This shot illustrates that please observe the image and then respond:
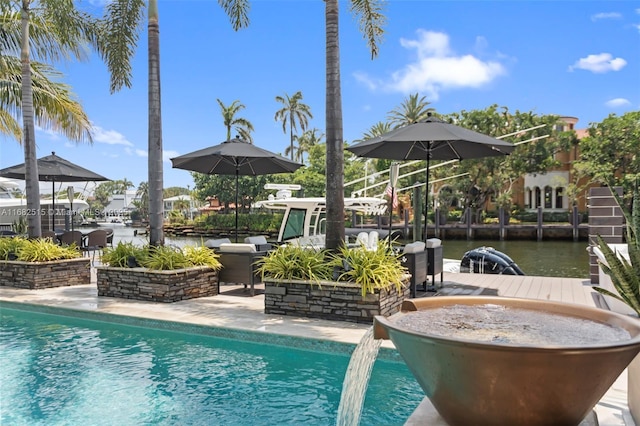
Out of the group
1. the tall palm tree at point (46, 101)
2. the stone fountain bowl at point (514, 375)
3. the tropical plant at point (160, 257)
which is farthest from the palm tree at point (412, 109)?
the stone fountain bowl at point (514, 375)

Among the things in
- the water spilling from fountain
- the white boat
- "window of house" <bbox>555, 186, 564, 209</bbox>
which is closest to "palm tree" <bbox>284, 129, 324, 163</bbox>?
"window of house" <bbox>555, 186, 564, 209</bbox>

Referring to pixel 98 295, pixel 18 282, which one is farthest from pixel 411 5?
pixel 18 282

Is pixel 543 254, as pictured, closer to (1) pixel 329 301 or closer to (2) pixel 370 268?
(2) pixel 370 268

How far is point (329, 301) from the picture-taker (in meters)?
5.82

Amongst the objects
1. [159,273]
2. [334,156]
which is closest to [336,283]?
[334,156]

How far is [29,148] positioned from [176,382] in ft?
25.1

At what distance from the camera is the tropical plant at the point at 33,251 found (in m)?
8.77

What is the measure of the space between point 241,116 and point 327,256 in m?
36.5

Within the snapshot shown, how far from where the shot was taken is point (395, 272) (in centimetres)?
582

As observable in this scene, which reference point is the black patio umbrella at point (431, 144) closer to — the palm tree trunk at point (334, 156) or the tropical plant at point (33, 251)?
the palm tree trunk at point (334, 156)

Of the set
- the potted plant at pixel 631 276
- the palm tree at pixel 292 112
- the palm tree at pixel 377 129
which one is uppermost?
the palm tree at pixel 292 112

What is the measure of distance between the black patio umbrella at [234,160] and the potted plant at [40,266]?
2.57 meters

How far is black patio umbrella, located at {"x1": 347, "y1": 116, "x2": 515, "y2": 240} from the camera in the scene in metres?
6.61

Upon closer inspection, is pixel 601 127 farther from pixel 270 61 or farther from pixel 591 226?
pixel 591 226
